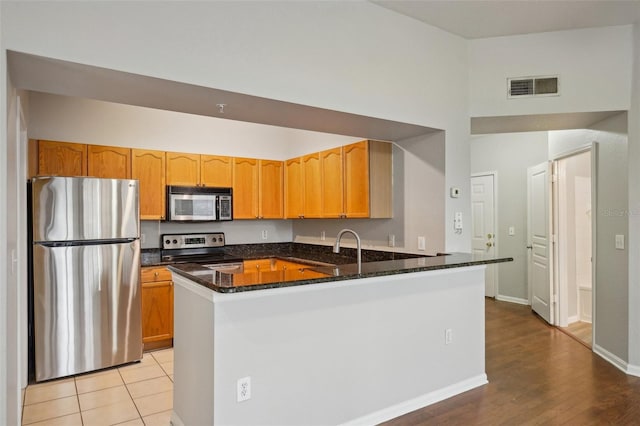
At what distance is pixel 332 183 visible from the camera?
4586 mm

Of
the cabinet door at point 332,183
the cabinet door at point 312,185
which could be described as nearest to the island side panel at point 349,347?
the cabinet door at point 332,183

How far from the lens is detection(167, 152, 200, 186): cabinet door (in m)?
4.61

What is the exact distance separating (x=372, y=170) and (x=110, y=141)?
297cm

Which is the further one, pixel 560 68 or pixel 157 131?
pixel 157 131

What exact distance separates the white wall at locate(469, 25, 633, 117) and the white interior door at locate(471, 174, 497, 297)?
2837 mm

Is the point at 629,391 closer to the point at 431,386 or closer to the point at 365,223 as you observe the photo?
the point at 431,386

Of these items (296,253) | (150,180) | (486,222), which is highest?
(150,180)

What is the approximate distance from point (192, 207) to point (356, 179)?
198cm

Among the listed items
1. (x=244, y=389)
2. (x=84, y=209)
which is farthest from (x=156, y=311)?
(x=244, y=389)

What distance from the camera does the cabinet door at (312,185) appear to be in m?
4.82

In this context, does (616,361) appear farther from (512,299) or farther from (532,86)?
(532,86)

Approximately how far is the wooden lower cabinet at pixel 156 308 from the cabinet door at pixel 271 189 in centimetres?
155

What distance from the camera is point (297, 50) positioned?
264 centimetres

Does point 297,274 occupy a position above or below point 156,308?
above
